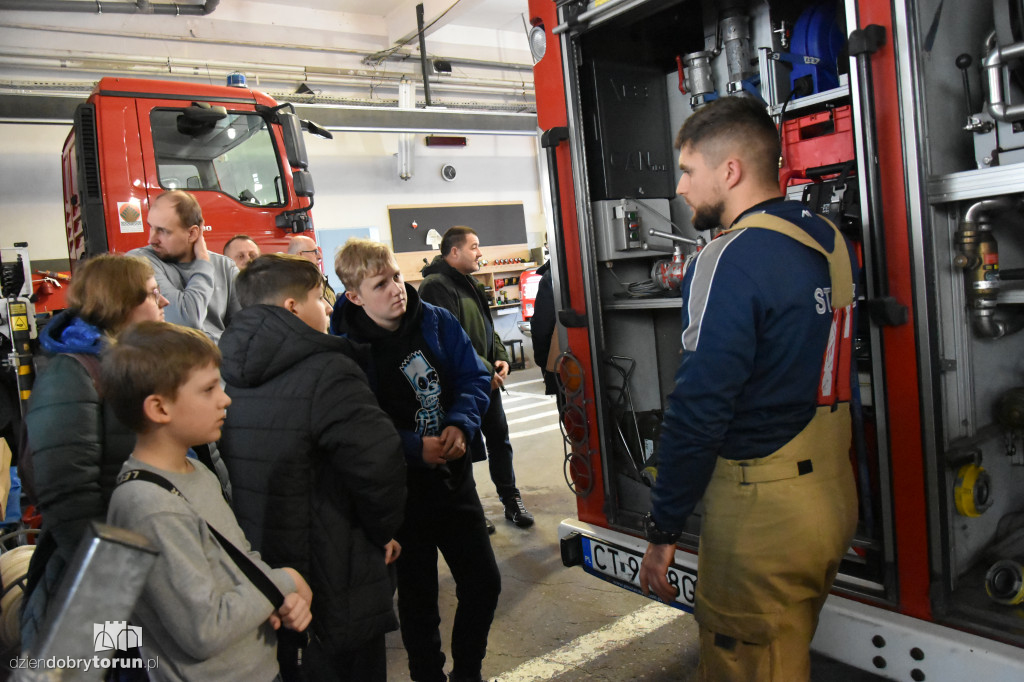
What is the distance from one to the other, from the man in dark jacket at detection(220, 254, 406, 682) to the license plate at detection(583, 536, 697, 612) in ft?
3.09

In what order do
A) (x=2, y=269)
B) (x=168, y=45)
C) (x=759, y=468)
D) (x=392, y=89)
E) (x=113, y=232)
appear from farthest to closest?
(x=392, y=89), (x=168, y=45), (x=113, y=232), (x=2, y=269), (x=759, y=468)

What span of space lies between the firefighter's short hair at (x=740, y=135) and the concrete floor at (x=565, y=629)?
184 centimetres

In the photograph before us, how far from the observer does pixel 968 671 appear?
1.63m

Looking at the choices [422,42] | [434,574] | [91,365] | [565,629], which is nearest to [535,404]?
[422,42]

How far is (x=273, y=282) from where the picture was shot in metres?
1.80

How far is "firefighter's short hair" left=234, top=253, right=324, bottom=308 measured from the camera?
5.92 ft

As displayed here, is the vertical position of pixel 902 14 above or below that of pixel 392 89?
below

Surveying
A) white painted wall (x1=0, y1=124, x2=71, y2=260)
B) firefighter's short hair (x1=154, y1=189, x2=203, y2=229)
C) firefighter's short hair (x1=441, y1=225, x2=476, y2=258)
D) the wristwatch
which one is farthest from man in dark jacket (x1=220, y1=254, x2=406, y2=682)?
white painted wall (x1=0, y1=124, x2=71, y2=260)

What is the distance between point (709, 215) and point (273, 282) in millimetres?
1087

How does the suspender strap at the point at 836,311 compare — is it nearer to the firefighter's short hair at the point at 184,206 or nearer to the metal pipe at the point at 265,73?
the firefighter's short hair at the point at 184,206

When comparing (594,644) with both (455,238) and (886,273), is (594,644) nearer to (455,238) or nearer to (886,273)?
(886,273)

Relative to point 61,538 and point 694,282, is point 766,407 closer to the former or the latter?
point 694,282

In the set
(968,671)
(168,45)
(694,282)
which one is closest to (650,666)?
(968,671)

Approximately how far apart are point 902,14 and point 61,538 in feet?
7.50
